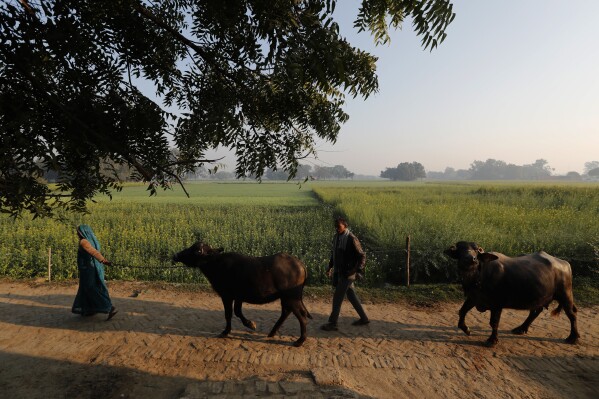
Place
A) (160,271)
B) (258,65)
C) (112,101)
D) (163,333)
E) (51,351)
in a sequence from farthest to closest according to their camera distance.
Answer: (160,271) < (163,333) < (51,351) < (112,101) < (258,65)

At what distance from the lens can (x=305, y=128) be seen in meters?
3.75

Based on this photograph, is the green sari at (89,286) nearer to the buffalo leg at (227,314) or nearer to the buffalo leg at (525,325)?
the buffalo leg at (227,314)

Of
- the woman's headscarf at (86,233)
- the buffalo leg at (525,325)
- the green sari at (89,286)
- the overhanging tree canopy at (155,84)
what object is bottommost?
the buffalo leg at (525,325)

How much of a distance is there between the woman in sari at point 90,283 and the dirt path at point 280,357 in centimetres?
25

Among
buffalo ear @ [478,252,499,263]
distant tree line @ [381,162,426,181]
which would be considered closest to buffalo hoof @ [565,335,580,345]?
buffalo ear @ [478,252,499,263]

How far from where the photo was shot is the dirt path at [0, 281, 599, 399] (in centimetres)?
441

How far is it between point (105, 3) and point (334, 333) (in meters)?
5.76

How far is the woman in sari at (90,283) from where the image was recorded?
640cm

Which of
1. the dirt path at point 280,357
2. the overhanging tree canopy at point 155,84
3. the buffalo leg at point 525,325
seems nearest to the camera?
the overhanging tree canopy at point 155,84

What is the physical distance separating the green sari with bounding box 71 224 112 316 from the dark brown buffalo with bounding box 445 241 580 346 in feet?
20.8

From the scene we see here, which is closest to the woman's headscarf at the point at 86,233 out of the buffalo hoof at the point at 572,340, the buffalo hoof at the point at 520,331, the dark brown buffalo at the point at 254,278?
the dark brown buffalo at the point at 254,278

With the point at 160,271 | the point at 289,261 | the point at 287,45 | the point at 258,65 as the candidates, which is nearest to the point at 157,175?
the point at 258,65

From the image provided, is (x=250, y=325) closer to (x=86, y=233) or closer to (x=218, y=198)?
(x=86, y=233)

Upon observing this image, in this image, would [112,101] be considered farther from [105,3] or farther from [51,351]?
[51,351]
